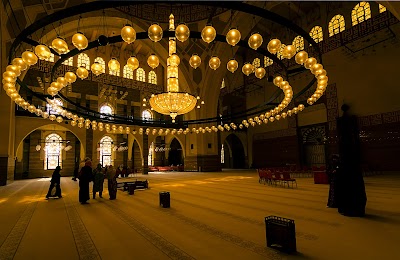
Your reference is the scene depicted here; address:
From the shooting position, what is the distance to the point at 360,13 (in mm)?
13273

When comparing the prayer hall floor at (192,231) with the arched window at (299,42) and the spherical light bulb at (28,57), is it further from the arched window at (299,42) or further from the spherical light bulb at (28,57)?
the arched window at (299,42)

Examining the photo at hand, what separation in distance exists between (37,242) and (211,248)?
7.50 feet

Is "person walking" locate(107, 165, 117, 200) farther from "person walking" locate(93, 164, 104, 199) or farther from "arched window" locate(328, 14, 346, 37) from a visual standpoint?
"arched window" locate(328, 14, 346, 37)

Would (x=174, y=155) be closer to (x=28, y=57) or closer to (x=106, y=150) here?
(x=106, y=150)

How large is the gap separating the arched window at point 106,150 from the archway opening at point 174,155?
20.4 feet

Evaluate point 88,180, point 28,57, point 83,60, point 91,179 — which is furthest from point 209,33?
point 83,60

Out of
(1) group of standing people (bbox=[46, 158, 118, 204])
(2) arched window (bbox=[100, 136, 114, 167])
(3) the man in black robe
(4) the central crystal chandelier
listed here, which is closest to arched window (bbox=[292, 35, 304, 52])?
(4) the central crystal chandelier

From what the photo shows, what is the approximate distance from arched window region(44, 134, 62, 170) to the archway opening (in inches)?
398

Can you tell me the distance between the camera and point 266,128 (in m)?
19.2

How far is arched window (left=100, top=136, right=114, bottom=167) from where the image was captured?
66.3 ft

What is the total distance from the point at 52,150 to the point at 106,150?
4.01m

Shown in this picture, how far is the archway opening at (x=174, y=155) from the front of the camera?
2458 centimetres

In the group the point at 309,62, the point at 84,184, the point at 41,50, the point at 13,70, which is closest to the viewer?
the point at 41,50

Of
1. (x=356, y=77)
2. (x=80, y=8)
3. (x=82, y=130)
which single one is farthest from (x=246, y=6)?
(x=82, y=130)
